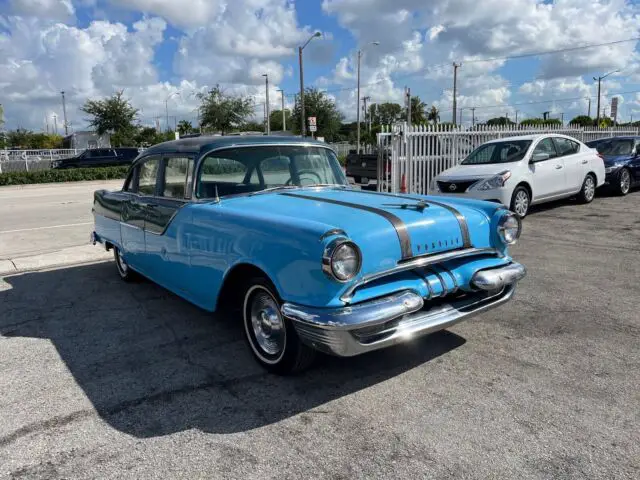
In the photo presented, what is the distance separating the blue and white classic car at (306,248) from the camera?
306 centimetres

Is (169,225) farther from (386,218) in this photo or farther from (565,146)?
(565,146)

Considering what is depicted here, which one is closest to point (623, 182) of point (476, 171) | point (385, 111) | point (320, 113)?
point (476, 171)

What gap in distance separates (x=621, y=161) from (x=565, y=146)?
279 cm

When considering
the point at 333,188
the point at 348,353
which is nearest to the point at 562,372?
the point at 348,353

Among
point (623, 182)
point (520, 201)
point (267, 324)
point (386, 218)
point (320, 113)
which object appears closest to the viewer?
point (386, 218)

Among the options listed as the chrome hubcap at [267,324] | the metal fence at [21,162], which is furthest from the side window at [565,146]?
the metal fence at [21,162]

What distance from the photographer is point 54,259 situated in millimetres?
7562

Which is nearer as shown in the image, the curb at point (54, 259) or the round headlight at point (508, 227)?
the round headlight at point (508, 227)

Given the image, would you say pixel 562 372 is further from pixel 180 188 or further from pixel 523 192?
pixel 523 192

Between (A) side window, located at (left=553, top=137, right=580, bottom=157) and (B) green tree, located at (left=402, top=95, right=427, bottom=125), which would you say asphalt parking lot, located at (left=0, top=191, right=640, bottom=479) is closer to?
(A) side window, located at (left=553, top=137, right=580, bottom=157)

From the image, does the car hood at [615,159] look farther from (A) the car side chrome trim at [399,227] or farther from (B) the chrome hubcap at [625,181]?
(A) the car side chrome trim at [399,227]

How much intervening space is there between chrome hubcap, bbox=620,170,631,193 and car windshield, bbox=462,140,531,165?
3.86 metres

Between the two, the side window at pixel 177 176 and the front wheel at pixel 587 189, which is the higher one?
the side window at pixel 177 176

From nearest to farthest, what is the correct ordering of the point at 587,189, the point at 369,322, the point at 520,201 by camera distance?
the point at 369,322
the point at 520,201
the point at 587,189
